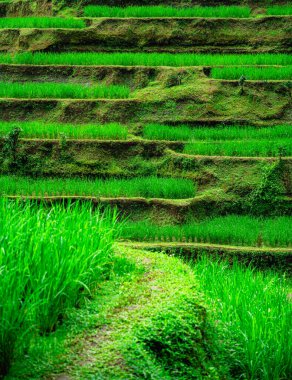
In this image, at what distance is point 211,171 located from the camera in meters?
8.32

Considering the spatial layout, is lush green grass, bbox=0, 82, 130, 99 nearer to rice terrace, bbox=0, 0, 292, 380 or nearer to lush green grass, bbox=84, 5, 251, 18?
rice terrace, bbox=0, 0, 292, 380

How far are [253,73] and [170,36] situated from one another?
5.68 feet

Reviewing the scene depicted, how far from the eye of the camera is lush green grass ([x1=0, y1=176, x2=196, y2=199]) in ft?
26.7

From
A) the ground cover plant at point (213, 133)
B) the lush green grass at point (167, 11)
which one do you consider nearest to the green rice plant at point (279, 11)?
the lush green grass at point (167, 11)

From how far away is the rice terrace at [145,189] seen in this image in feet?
11.3

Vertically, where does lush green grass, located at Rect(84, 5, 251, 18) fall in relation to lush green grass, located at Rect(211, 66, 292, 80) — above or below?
above

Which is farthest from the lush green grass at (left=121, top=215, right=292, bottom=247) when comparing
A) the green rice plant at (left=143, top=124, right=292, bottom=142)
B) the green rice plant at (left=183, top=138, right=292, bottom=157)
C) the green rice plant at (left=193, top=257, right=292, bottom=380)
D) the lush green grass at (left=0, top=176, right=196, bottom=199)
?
the green rice plant at (left=193, top=257, right=292, bottom=380)

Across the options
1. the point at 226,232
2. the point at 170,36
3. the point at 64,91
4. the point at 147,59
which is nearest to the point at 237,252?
the point at 226,232

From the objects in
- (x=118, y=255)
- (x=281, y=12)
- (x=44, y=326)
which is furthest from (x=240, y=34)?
(x=44, y=326)

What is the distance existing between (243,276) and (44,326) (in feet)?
8.33

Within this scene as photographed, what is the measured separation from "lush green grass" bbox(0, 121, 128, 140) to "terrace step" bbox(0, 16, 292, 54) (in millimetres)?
2252

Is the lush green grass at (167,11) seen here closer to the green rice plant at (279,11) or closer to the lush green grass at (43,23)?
the green rice plant at (279,11)

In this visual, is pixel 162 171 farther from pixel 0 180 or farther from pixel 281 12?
pixel 281 12

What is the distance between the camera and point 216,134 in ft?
29.6
